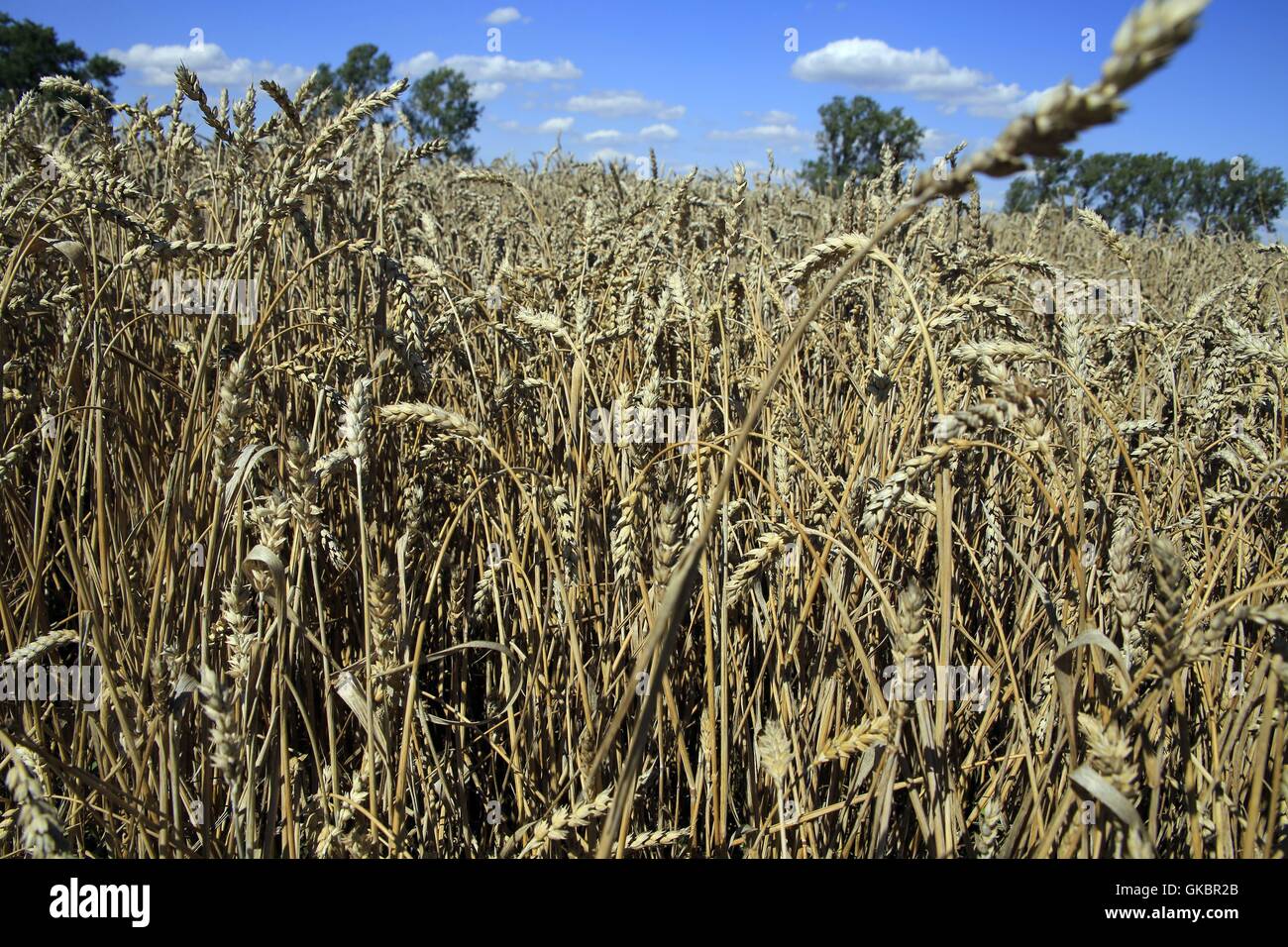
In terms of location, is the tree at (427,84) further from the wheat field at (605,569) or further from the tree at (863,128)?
the wheat field at (605,569)

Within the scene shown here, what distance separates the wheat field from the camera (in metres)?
1.04

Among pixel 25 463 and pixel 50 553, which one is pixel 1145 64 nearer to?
pixel 50 553

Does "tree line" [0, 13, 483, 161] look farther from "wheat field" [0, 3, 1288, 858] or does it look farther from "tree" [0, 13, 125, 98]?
"wheat field" [0, 3, 1288, 858]

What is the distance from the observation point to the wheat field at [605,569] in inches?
41.1

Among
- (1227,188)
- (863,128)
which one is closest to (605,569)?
(1227,188)

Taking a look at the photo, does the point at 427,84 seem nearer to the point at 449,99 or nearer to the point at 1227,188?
the point at 449,99

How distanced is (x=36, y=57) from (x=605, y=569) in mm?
46053

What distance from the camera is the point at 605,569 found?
5.32 ft

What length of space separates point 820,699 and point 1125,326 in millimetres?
1616

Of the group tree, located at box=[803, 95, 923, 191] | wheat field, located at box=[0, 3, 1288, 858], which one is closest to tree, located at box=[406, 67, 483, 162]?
tree, located at box=[803, 95, 923, 191]

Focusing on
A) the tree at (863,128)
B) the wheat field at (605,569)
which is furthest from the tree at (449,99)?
the wheat field at (605,569)

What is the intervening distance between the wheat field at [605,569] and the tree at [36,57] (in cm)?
4094

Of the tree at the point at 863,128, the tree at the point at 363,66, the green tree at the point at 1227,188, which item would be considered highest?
the tree at the point at 363,66
